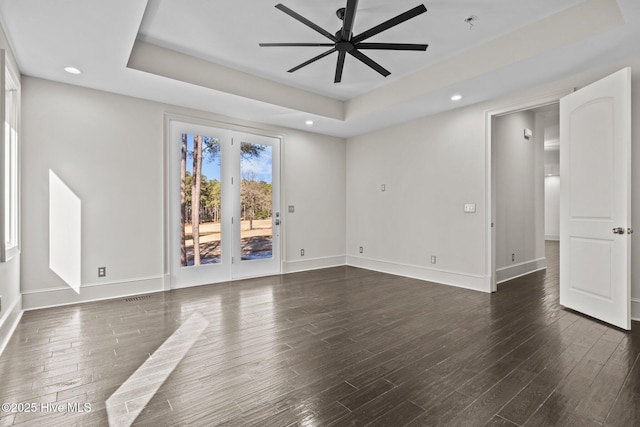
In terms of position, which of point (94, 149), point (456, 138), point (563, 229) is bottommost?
point (563, 229)

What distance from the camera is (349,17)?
2521 millimetres

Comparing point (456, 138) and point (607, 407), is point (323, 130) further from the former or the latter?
point (607, 407)

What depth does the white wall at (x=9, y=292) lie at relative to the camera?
2756 mm

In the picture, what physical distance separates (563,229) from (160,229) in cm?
511

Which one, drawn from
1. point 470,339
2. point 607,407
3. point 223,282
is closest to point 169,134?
point 223,282

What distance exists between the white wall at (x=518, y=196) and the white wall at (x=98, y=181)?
176 inches

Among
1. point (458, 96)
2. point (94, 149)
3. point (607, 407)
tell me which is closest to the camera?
point (607, 407)

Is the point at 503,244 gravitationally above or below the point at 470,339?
above

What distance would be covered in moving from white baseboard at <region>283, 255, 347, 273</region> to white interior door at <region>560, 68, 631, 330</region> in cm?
378

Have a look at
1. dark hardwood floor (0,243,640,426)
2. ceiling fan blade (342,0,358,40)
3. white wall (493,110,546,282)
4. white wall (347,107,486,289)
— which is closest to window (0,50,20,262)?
dark hardwood floor (0,243,640,426)

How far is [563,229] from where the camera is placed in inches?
144

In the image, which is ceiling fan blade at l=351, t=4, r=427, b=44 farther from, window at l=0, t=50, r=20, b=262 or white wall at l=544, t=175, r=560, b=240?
white wall at l=544, t=175, r=560, b=240

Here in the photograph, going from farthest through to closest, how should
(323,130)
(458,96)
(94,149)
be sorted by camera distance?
(323,130) < (458,96) < (94,149)

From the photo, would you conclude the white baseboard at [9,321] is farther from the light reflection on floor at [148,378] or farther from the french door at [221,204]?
the french door at [221,204]
